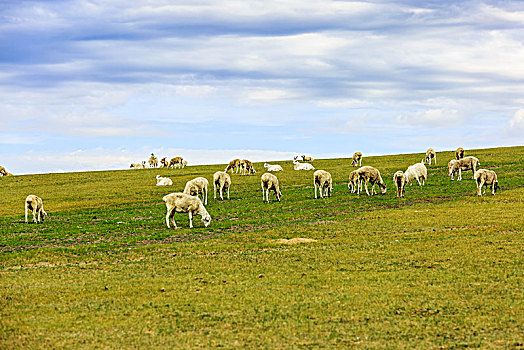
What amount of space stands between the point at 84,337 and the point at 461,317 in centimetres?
826

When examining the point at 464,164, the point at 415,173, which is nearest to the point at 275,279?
the point at 415,173

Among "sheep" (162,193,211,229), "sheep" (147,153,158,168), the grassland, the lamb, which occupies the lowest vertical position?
the grassland

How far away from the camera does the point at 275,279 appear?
15984 millimetres

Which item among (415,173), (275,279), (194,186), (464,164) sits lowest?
(275,279)

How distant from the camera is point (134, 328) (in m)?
11.5

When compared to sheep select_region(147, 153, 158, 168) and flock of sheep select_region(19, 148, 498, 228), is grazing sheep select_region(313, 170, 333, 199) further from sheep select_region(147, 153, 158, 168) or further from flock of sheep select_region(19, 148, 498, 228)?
sheep select_region(147, 153, 158, 168)

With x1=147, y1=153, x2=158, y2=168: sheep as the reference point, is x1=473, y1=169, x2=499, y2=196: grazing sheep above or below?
below

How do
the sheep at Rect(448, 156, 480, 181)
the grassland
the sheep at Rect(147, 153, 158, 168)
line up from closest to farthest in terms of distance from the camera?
the grassland
the sheep at Rect(448, 156, 480, 181)
the sheep at Rect(147, 153, 158, 168)

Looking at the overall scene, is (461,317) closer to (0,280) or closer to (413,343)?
(413,343)

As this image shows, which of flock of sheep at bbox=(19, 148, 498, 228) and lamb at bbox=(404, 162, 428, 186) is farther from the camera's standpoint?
lamb at bbox=(404, 162, 428, 186)

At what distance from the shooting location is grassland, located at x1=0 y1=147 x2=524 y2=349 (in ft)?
35.9

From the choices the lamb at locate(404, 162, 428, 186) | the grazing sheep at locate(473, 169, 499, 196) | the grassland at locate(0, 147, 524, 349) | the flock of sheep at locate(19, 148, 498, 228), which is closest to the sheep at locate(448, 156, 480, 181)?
the flock of sheep at locate(19, 148, 498, 228)

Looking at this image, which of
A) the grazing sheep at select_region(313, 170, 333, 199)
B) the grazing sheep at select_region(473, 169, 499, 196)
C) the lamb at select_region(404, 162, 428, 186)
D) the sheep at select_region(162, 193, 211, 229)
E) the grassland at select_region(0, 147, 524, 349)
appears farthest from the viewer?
the lamb at select_region(404, 162, 428, 186)

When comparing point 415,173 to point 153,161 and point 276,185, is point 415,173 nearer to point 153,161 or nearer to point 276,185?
point 276,185
